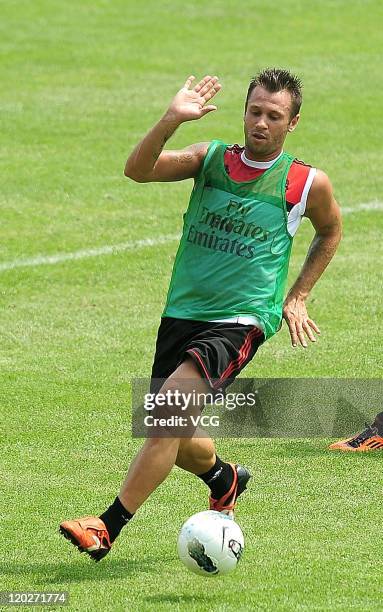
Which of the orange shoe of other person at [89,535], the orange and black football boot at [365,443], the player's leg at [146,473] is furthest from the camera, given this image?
the orange and black football boot at [365,443]

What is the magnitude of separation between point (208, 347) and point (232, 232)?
640 mm

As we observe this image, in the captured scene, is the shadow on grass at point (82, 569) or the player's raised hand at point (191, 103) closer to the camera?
the shadow on grass at point (82, 569)

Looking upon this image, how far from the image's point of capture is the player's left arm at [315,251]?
23.7ft

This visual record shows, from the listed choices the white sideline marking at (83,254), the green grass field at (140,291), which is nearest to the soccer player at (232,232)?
the green grass field at (140,291)

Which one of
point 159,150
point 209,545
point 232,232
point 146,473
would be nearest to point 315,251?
point 232,232

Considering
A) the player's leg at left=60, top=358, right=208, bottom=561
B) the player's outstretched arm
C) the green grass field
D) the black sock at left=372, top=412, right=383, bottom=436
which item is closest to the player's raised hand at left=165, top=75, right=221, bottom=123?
the player's outstretched arm

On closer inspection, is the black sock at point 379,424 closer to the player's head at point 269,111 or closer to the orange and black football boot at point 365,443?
the orange and black football boot at point 365,443

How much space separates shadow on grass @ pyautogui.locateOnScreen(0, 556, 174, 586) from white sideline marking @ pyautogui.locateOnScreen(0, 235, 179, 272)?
6817 mm

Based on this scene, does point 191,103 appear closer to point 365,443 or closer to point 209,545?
point 209,545

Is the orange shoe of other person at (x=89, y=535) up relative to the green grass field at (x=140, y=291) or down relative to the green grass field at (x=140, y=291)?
up

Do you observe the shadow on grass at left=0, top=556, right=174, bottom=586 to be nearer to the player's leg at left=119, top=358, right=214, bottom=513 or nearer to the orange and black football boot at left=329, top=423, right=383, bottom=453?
the player's leg at left=119, top=358, right=214, bottom=513

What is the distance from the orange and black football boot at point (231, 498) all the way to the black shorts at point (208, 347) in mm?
661

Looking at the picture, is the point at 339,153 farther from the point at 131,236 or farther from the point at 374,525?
the point at 374,525

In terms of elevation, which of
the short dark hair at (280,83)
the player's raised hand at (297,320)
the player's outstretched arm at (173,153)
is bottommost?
the player's raised hand at (297,320)
